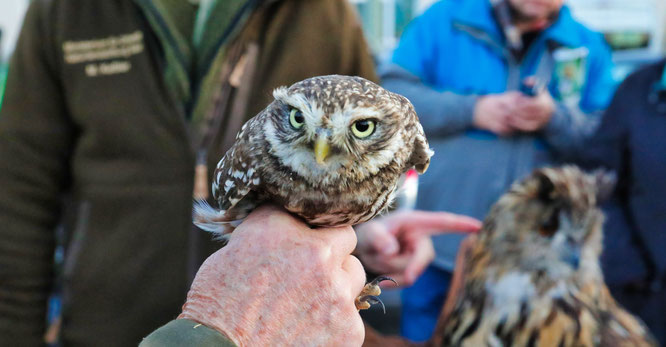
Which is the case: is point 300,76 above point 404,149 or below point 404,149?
below

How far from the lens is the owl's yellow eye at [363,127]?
100cm

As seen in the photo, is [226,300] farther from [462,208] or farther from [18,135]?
[462,208]

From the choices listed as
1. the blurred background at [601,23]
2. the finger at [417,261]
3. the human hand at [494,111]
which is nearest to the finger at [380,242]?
the finger at [417,261]

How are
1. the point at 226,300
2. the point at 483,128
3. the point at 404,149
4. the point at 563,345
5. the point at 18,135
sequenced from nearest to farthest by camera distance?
the point at 226,300, the point at 404,149, the point at 563,345, the point at 18,135, the point at 483,128

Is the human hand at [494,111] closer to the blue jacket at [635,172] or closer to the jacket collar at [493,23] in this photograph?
the jacket collar at [493,23]

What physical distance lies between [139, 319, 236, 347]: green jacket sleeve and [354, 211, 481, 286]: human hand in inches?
32.5

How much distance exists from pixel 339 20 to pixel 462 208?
0.95m

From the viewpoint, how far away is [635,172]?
223 cm

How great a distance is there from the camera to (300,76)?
5.59ft

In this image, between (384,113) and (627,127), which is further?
(627,127)

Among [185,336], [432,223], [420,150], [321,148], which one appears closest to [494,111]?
[432,223]

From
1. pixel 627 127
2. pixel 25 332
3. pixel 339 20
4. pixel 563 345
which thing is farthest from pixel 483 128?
pixel 25 332

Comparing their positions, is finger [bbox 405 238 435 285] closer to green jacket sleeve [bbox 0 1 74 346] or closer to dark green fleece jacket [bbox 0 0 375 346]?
dark green fleece jacket [bbox 0 0 375 346]

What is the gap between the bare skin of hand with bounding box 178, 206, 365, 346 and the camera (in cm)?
95
